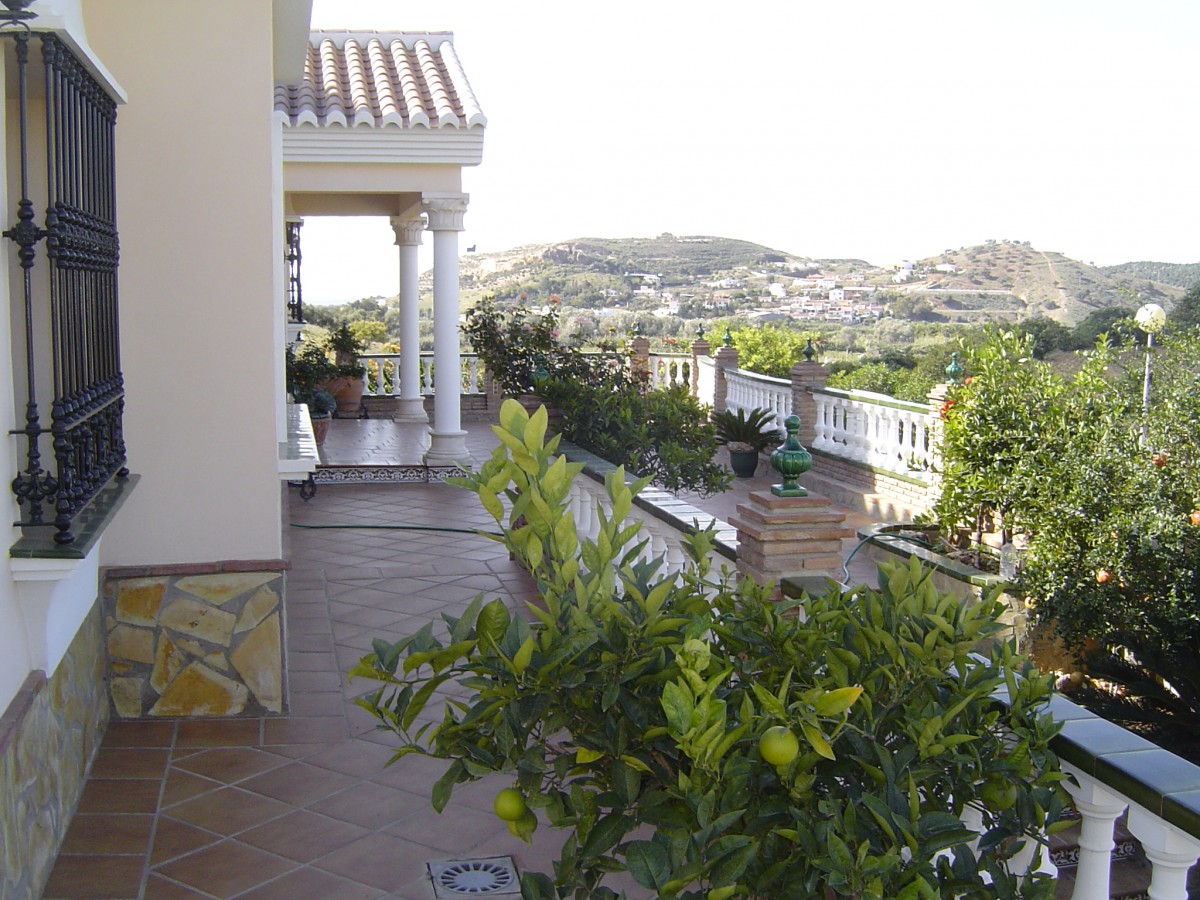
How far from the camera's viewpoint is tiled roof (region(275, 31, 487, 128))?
10.0 meters

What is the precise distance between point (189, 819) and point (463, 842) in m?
0.91

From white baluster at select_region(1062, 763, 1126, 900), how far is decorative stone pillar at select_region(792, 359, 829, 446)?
12570 millimetres

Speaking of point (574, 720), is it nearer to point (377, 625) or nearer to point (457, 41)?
point (377, 625)

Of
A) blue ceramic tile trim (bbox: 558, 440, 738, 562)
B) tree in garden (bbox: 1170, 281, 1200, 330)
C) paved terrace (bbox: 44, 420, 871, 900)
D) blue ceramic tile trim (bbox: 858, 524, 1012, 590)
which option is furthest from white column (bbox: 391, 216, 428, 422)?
tree in garden (bbox: 1170, 281, 1200, 330)

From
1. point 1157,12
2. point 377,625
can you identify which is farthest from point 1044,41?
point 377,625

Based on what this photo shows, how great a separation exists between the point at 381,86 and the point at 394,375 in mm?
6948

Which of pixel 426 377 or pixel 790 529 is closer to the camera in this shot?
pixel 790 529

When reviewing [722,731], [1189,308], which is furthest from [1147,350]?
[1189,308]

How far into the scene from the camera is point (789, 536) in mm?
3955

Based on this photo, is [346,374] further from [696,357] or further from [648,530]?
[648,530]

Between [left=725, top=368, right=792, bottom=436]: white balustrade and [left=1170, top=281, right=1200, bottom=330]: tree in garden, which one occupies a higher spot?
[left=1170, top=281, right=1200, bottom=330]: tree in garden

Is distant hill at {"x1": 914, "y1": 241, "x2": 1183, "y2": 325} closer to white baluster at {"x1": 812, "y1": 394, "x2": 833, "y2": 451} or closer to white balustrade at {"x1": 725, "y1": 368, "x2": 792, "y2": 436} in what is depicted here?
white balustrade at {"x1": 725, "y1": 368, "x2": 792, "y2": 436}

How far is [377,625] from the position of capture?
5.98 meters

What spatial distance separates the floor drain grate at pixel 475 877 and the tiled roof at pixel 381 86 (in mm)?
6902
